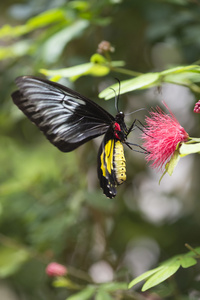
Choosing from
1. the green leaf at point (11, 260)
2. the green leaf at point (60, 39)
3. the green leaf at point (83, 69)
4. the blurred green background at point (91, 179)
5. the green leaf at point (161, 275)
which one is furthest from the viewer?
the green leaf at point (11, 260)

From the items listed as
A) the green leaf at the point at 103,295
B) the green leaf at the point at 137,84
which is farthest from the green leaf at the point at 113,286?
the green leaf at the point at 137,84

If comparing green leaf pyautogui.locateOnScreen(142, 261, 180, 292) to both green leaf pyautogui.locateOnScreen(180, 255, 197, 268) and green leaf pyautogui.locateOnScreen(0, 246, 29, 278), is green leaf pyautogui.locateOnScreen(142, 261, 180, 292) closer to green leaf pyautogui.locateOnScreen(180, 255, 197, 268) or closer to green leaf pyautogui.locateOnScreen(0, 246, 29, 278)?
green leaf pyautogui.locateOnScreen(180, 255, 197, 268)

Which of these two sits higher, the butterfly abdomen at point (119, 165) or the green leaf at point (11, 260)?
the butterfly abdomen at point (119, 165)

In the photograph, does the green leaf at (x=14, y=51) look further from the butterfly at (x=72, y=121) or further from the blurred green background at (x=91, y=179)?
the butterfly at (x=72, y=121)

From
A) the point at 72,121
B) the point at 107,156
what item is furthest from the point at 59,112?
the point at 107,156

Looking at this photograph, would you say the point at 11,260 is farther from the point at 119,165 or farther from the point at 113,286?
the point at 119,165

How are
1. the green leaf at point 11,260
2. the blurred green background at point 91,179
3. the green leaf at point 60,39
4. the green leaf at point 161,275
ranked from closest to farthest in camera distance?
1. the green leaf at point 161,275
2. the green leaf at point 60,39
3. the blurred green background at point 91,179
4. the green leaf at point 11,260

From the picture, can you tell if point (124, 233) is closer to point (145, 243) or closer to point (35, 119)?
point (145, 243)

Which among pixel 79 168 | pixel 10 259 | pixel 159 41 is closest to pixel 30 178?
pixel 79 168
